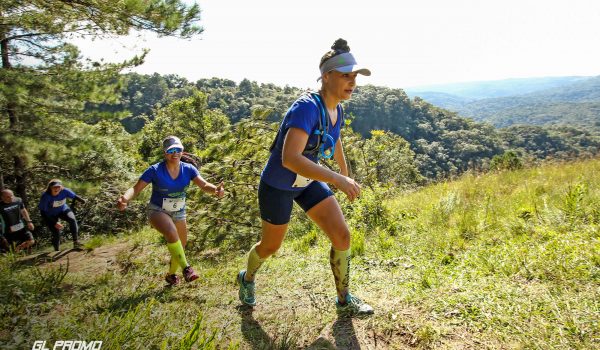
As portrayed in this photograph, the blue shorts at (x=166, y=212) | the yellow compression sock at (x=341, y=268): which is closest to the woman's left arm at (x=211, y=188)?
the blue shorts at (x=166, y=212)

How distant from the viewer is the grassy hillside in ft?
8.21

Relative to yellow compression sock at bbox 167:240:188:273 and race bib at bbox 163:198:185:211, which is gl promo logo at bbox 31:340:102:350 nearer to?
yellow compression sock at bbox 167:240:188:273

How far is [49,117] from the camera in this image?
904 centimetres

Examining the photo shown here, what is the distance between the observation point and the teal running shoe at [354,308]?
10.2ft

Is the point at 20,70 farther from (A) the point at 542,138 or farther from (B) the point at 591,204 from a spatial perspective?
(A) the point at 542,138

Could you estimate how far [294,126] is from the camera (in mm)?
2549

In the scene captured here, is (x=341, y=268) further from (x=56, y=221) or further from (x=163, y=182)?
(x=56, y=221)

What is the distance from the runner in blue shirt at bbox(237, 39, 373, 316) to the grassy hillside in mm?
477

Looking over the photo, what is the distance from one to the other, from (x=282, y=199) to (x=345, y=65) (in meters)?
1.19

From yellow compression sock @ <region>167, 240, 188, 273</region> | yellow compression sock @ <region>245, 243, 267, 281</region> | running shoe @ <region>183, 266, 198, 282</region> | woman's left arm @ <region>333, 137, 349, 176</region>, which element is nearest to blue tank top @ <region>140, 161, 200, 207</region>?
yellow compression sock @ <region>167, 240, 188, 273</region>

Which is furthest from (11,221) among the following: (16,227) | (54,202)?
(54,202)

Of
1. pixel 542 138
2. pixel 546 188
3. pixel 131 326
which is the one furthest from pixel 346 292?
pixel 542 138

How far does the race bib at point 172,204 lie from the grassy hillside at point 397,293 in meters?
1.00

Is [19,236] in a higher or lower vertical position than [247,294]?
lower
